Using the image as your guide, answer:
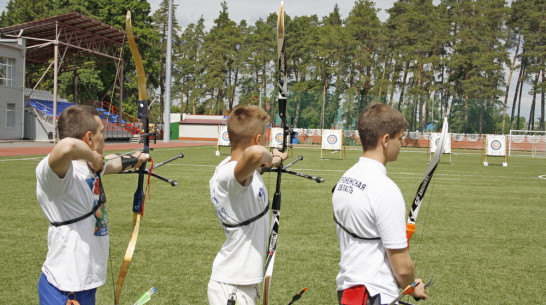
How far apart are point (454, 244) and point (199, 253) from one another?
11.4 feet

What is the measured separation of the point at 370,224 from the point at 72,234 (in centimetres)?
169

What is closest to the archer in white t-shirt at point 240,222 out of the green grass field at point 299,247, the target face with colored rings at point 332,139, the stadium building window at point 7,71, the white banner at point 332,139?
the green grass field at point 299,247

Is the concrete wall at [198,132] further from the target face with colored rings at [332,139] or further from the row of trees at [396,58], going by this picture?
the target face with colored rings at [332,139]

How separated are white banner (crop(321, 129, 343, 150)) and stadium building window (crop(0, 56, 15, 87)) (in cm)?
2182

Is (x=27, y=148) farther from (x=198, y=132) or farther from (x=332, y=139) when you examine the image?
(x=198, y=132)

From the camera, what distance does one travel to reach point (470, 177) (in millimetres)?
15906

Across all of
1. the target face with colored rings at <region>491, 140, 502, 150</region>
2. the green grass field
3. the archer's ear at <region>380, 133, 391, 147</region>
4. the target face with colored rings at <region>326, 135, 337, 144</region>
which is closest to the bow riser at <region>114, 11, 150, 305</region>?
the green grass field

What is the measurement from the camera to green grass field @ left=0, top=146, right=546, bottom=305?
4.48m

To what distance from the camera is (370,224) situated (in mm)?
2225

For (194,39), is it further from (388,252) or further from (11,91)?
(388,252)

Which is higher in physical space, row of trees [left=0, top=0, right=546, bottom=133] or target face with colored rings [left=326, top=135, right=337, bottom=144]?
row of trees [left=0, top=0, right=546, bottom=133]

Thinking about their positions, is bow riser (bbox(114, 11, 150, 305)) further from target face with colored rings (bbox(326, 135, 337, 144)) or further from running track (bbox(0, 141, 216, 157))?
target face with colored rings (bbox(326, 135, 337, 144))

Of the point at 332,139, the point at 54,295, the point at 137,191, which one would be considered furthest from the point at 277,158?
the point at 332,139

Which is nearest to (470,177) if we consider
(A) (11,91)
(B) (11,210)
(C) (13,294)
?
(B) (11,210)
